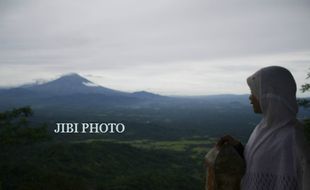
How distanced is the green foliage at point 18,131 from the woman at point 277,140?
18109 millimetres

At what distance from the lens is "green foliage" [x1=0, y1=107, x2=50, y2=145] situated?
18.8 m

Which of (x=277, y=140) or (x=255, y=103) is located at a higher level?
(x=255, y=103)

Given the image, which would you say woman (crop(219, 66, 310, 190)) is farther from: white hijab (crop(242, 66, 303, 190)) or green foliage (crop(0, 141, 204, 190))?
green foliage (crop(0, 141, 204, 190))

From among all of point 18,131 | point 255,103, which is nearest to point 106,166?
point 18,131

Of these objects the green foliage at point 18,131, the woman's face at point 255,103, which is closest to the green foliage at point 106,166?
the green foliage at point 18,131

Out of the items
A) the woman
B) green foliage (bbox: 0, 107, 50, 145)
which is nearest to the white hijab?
the woman

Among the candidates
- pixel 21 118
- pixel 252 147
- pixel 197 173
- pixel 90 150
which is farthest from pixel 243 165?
pixel 90 150

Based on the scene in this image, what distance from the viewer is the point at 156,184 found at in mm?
63969

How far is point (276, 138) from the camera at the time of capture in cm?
224

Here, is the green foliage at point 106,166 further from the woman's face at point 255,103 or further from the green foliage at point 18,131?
the woman's face at point 255,103

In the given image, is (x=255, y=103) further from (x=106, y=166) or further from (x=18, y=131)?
(x=106, y=166)

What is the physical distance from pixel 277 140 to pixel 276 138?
0.02m

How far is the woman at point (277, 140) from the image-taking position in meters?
2.16

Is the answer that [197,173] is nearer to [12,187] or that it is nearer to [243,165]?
[12,187]
